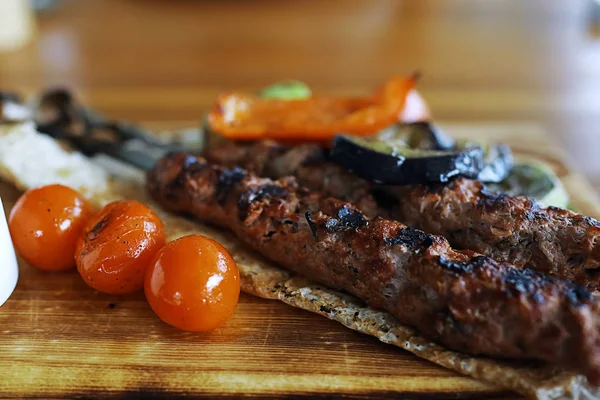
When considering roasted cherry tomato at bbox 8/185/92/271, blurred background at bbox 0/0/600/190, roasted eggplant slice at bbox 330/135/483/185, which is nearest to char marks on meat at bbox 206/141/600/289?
roasted eggplant slice at bbox 330/135/483/185

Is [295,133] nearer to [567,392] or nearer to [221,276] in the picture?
[221,276]

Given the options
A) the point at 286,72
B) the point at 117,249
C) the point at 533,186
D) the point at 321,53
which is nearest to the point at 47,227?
the point at 117,249

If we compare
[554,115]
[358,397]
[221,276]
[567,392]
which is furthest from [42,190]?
[554,115]

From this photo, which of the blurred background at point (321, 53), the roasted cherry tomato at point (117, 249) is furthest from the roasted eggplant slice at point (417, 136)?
the blurred background at point (321, 53)

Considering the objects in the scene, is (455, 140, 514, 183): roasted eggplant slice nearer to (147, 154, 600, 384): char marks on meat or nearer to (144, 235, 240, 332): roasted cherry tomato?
(147, 154, 600, 384): char marks on meat

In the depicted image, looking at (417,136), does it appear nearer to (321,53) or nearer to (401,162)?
(401,162)

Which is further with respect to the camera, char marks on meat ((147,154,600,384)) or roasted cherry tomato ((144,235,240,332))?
roasted cherry tomato ((144,235,240,332))
